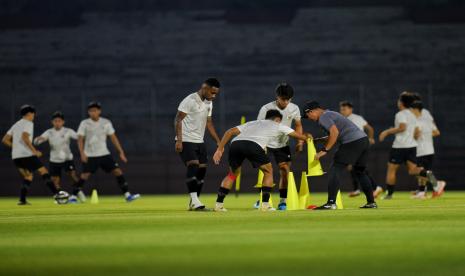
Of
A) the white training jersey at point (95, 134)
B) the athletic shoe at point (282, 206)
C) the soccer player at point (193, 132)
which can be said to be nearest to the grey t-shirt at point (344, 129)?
the athletic shoe at point (282, 206)

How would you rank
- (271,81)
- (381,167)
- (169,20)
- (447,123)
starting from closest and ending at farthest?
(381,167)
(447,123)
(271,81)
(169,20)

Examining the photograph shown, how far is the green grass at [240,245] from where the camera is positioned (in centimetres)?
690

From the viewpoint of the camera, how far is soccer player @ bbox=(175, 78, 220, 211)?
48.1 feet

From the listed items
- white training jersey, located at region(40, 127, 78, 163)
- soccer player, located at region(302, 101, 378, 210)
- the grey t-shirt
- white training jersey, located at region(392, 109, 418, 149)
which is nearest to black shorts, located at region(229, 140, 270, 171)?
soccer player, located at region(302, 101, 378, 210)

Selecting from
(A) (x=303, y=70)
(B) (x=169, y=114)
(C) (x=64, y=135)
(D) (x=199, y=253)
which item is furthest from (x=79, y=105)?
(D) (x=199, y=253)

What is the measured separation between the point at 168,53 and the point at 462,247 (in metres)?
26.9

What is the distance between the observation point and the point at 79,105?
32.3 meters

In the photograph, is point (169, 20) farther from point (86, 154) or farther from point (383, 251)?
point (383, 251)

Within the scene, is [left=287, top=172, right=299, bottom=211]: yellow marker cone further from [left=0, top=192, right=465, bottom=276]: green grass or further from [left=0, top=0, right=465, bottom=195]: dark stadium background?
[left=0, top=0, right=465, bottom=195]: dark stadium background

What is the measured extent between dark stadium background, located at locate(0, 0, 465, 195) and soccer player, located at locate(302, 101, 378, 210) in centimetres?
1602

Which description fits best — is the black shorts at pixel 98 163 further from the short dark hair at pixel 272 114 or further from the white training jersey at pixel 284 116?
the short dark hair at pixel 272 114

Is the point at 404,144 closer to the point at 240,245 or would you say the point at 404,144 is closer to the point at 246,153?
the point at 246,153

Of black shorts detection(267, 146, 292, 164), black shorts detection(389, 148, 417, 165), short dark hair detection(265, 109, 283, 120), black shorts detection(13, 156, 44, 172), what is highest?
short dark hair detection(265, 109, 283, 120)

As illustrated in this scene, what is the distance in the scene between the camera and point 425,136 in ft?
69.6
